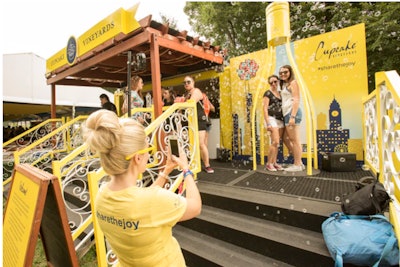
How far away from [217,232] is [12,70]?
14.2 metres

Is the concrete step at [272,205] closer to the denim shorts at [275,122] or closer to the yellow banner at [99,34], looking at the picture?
the denim shorts at [275,122]

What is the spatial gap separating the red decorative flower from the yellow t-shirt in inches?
213

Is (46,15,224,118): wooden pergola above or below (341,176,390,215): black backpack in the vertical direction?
above

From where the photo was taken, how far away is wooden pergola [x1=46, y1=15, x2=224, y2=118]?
4.42m

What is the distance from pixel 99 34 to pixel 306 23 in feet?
31.2

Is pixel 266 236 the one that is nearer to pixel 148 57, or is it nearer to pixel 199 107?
pixel 199 107

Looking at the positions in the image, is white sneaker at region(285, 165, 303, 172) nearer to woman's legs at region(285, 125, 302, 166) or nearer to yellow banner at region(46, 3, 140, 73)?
woman's legs at region(285, 125, 302, 166)

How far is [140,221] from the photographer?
1125 mm

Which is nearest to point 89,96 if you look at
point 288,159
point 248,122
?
point 248,122

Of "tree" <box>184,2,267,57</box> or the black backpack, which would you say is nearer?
the black backpack

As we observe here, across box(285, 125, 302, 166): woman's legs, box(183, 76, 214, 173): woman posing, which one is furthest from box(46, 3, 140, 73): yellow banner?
box(285, 125, 302, 166): woman's legs

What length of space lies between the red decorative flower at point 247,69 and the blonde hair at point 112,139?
17.8ft

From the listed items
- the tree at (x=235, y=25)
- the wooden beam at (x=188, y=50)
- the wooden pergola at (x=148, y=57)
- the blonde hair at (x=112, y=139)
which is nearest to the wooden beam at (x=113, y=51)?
the wooden pergola at (x=148, y=57)

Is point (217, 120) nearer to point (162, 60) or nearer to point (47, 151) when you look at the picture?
point (162, 60)
